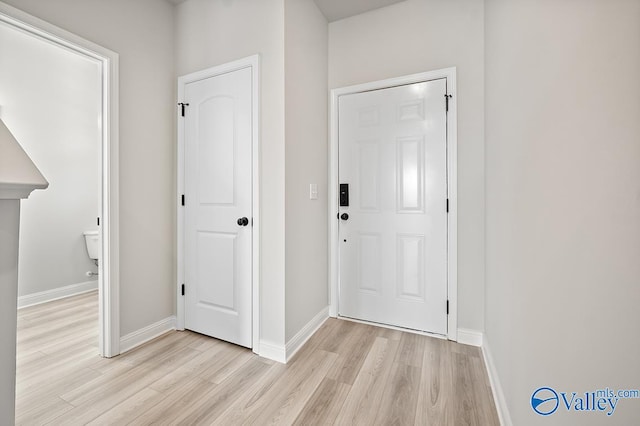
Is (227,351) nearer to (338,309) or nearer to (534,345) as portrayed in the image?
(338,309)

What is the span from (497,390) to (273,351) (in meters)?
1.40

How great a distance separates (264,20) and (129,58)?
3.62 feet

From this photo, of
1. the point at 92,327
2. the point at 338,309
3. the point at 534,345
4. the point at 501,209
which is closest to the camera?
the point at 534,345

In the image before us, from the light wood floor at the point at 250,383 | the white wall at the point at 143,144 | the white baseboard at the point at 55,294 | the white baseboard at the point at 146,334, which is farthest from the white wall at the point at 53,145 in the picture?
the white baseboard at the point at 146,334

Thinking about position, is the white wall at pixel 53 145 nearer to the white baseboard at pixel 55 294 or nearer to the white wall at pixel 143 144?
the white baseboard at pixel 55 294

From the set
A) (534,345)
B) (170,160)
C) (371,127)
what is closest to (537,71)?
(534,345)

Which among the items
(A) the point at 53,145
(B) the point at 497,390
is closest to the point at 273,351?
(B) the point at 497,390

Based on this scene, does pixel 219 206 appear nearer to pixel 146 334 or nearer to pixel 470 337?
pixel 146 334

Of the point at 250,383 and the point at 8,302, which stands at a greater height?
the point at 8,302

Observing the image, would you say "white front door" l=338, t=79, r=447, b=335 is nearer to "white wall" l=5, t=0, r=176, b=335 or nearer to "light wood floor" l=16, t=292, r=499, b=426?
"light wood floor" l=16, t=292, r=499, b=426

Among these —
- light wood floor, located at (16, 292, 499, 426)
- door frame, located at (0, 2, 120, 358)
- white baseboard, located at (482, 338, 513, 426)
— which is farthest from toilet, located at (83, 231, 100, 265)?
white baseboard, located at (482, 338, 513, 426)

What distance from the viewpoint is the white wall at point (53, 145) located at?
295 cm

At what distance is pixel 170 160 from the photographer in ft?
8.21

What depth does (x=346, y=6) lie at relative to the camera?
2451 mm
